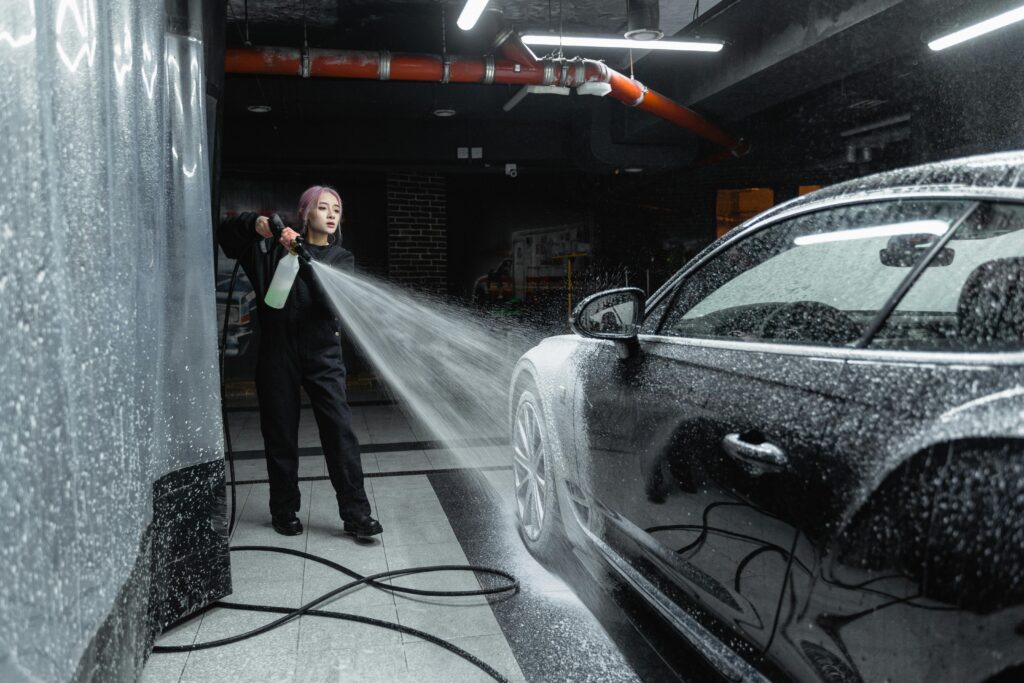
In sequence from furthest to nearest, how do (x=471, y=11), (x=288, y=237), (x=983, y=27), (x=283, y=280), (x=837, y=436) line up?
(x=983, y=27), (x=471, y=11), (x=283, y=280), (x=288, y=237), (x=837, y=436)

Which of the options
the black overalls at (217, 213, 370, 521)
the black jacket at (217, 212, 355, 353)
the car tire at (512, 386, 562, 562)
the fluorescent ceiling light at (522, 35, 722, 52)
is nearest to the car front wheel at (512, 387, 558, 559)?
the car tire at (512, 386, 562, 562)

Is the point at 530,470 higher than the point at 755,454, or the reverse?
the point at 755,454

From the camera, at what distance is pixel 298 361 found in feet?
12.8

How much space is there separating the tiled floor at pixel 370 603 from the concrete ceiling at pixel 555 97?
4.44 metres

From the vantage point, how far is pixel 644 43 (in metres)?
6.24

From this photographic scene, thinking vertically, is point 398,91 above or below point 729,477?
above

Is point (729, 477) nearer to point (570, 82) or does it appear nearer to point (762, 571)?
point (762, 571)

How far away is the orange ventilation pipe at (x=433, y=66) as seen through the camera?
22.4 ft

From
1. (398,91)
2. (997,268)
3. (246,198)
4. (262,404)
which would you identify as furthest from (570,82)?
(997,268)

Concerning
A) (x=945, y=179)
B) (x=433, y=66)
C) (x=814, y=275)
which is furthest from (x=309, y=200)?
(x=433, y=66)

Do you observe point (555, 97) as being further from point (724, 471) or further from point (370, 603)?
point (724, 471)

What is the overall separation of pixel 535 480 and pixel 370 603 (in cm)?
88

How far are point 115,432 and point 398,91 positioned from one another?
731 cm

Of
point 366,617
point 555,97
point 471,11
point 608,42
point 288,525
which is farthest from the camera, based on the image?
point 555,97
